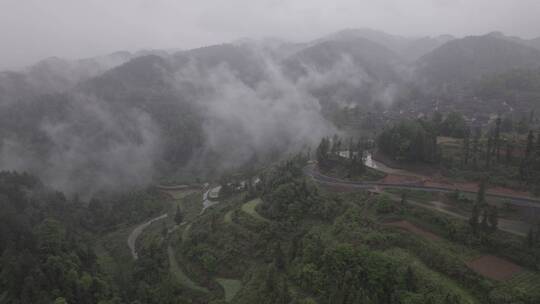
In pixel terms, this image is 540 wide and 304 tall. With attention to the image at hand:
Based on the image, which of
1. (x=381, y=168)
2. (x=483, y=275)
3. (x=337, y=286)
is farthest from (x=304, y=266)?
(x=381, y=168)

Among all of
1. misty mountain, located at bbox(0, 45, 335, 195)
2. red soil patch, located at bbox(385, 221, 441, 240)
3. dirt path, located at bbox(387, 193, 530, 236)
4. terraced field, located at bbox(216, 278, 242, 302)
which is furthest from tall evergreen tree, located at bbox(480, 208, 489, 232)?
misty mountain, located at bbox(0, 45, 335, 195)

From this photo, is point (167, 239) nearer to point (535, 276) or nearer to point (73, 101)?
point (535, 276)

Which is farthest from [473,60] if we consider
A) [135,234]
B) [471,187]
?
[135,234]

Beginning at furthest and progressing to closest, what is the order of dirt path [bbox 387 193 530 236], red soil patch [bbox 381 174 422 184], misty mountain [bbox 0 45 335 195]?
misty mountain [bbox 0 45 335 195]
red soil patch [bbox 381 174 422 184]
dirt path [bbox 387 193 530 236]

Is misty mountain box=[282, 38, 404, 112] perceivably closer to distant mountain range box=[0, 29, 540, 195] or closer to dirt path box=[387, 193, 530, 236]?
distant mountain range box=[0, 29, 540, 195]

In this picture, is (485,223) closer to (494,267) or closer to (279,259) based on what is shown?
(494,267)


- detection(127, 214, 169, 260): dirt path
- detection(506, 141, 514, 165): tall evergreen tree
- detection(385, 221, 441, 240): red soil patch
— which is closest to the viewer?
detection(385, 221, 441, 240): red soil patch

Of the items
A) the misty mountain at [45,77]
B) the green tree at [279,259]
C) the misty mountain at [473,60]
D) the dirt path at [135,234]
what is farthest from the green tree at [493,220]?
the misty mountain at [45,77]
